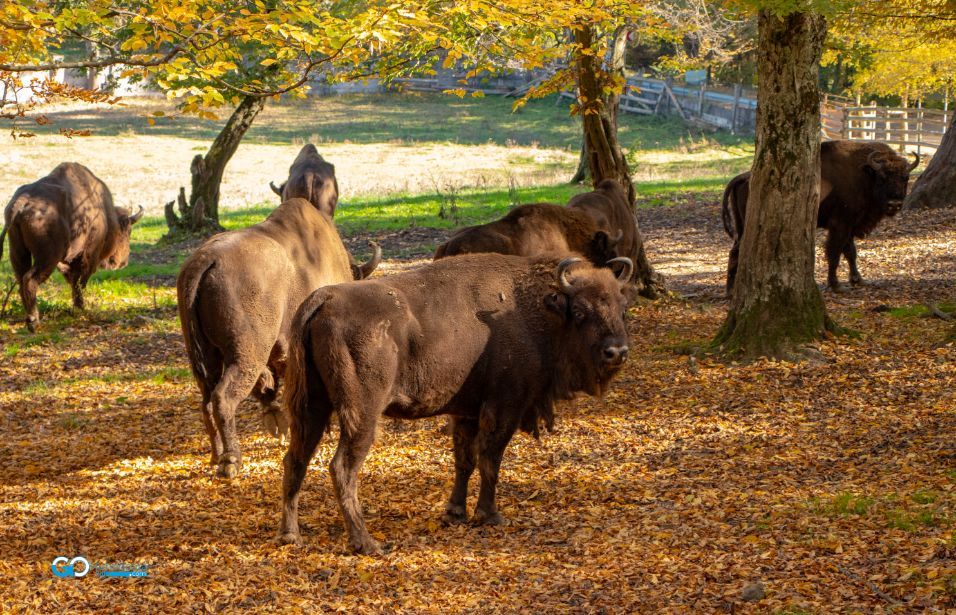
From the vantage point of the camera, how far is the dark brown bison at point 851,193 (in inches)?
558

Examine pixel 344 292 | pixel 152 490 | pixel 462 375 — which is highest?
pixel 344 292

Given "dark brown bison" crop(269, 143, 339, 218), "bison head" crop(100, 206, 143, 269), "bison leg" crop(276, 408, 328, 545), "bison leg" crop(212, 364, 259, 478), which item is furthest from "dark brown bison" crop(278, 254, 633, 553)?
"dark brown bison" crop(269, 143, 339, 218)

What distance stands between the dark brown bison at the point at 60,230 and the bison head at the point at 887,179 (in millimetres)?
11748

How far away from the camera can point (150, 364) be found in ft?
40.6

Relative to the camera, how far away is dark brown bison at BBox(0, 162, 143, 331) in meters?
13.9

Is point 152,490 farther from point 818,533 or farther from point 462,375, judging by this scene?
point 818,533

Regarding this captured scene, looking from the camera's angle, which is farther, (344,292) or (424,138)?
(424,138)

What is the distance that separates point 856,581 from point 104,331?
11471 millimetres

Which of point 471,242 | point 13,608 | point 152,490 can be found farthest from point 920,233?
point 13,608

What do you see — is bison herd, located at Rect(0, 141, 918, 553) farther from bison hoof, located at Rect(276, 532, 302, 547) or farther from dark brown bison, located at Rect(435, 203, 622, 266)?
dark brown bison, located at Rect(435, 203, 622, 266)

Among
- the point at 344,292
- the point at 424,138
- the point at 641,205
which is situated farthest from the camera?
the point at 424,138

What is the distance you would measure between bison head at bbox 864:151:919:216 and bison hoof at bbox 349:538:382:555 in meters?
11.0

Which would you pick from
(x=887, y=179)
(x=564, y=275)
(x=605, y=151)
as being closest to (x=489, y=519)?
(x=564, y=275)

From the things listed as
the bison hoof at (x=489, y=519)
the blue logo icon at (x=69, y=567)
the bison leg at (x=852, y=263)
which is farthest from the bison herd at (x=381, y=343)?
the bison leg at (x=852, y=263)
